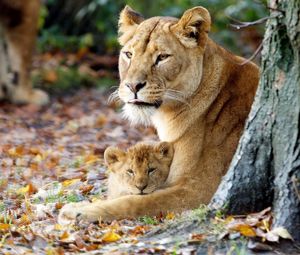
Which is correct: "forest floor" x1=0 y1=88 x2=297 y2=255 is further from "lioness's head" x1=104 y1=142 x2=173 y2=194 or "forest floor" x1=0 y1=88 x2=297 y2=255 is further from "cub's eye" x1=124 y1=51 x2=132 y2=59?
"cub's eye" x1=124 y1=51 x2=132 y2=59

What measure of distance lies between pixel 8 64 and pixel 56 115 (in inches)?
41.9

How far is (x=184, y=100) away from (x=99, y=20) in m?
10.1

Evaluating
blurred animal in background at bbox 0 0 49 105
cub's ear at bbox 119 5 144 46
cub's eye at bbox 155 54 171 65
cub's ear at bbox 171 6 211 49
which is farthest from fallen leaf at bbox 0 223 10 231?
blurred animal in background at bbox 0 0 49 105

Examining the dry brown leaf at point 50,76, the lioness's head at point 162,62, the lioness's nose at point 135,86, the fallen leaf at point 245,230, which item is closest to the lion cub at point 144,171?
the lioness's head at point 162,62

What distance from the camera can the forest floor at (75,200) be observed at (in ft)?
17.5

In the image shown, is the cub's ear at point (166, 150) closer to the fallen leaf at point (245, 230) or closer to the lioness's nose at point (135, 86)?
the lioness's nose at point (135, 86)

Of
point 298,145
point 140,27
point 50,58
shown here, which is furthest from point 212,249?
point 50,58

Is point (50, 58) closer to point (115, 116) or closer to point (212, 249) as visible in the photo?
point (115, 116)

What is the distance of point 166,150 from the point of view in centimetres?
654

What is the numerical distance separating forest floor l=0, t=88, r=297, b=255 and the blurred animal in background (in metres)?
0.35

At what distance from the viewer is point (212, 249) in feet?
17.3

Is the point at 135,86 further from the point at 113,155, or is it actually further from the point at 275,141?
the point at 275,141

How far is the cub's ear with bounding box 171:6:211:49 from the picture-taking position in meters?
6.43

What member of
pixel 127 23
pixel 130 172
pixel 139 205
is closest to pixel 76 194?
pixel 130 172
